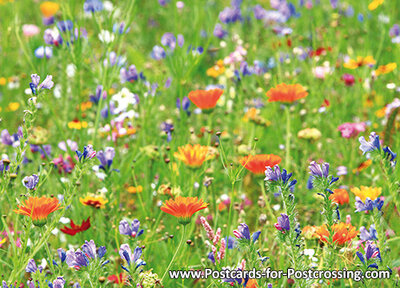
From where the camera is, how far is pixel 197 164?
5.48 feet

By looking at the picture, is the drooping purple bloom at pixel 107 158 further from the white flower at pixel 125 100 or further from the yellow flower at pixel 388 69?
the yellow flower at pixel 388 69

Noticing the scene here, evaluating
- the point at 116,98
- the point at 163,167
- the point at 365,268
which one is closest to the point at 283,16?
the point at 116,98

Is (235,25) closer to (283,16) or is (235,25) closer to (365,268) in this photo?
(283,16)

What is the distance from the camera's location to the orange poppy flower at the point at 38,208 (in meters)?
1.30

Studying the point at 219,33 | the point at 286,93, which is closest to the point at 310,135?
the point at 286,93

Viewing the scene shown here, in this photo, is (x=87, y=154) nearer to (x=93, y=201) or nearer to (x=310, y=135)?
(x=93, y=201)

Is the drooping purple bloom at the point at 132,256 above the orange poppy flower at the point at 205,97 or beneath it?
beneath

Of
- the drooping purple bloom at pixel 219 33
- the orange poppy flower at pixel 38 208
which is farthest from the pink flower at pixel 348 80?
the orange poppy flower at pixel 38 208

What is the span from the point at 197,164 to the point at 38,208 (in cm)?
54

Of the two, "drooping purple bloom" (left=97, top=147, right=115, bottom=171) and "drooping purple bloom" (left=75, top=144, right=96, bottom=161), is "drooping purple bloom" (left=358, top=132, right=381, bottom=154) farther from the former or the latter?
"drooping purple bloom" (left=97, top=147, right=115, bottom=171)

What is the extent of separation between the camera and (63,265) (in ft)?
4.90

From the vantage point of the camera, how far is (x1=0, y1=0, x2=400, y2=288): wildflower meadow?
1346mm

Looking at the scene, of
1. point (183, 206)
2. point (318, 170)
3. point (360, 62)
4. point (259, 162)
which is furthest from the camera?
point (360, 62)

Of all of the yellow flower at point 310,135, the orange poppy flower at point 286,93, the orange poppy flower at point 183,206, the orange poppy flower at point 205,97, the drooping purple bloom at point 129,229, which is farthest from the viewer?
the yellow flower at point 310,135
